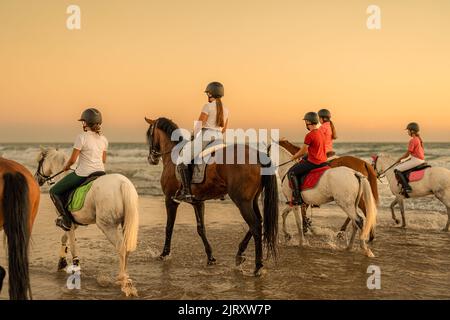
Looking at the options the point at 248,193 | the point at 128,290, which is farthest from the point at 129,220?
the point at 248,193

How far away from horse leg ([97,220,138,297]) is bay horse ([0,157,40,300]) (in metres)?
1.33

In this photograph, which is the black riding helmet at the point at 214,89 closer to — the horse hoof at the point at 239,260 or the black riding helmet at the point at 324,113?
the horse hoof at the point at 239,260

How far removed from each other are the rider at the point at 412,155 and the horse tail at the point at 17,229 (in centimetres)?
997

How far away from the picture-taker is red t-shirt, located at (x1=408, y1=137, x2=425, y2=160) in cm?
1120

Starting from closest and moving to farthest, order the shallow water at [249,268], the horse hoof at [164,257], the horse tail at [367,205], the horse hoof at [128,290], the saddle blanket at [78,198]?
the horse hoof at [128,290], the shallow water at [249,268], the saddle blanket at [78,198], the horse hoof at [164,257], the horse tail at [367,205]


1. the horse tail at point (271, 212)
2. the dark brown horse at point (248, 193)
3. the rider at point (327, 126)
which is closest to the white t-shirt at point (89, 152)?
the dark brown horse at point (248, 193)

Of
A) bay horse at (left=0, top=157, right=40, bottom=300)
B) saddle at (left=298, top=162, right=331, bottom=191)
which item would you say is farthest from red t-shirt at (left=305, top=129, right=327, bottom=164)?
bay horse at (left=0, top=157, right=40, bottom=300)

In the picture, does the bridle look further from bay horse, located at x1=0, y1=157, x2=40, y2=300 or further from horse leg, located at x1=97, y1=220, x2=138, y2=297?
bay horse, located at x1=0, y1=157, x2=40, y2=300

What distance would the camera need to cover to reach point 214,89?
7.23 metres

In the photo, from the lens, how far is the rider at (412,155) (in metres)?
11.2
